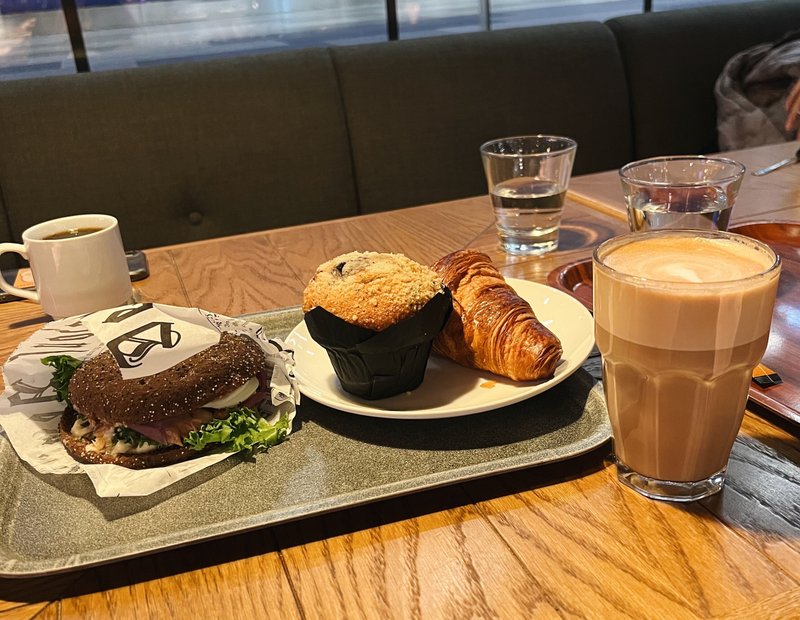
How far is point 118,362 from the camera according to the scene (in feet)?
2.23

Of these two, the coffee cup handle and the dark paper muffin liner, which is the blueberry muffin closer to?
the dark paper muffin liner

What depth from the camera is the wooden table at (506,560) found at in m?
0.49

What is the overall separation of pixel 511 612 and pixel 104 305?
74 centimetres

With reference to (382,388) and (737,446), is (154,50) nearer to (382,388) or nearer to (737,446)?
(382,388)

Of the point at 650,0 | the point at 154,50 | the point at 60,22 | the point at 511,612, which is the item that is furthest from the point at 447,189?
the point at 511,612

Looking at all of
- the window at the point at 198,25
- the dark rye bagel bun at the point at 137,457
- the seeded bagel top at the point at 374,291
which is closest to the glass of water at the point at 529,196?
the seeded bagel top at the point at 374,291

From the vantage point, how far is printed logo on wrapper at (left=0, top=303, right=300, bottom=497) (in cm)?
66

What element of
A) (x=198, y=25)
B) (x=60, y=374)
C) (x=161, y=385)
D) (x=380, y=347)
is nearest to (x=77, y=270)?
(x=60, y=374)

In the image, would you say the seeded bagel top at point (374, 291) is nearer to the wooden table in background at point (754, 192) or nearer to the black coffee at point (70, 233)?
the black coffee at point (70, 233)

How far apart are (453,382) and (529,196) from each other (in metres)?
0.53

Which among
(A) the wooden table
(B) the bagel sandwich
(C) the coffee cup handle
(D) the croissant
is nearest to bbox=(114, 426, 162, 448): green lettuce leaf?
(B) the bagel sandwich

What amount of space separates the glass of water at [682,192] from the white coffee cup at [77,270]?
0.72m

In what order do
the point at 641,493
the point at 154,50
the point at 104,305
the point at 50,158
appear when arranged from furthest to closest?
1. the point at 154,50
2. the point at 50,158
3. the point at 104,305
4. the point at 641,493

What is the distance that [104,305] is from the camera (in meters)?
1.00
